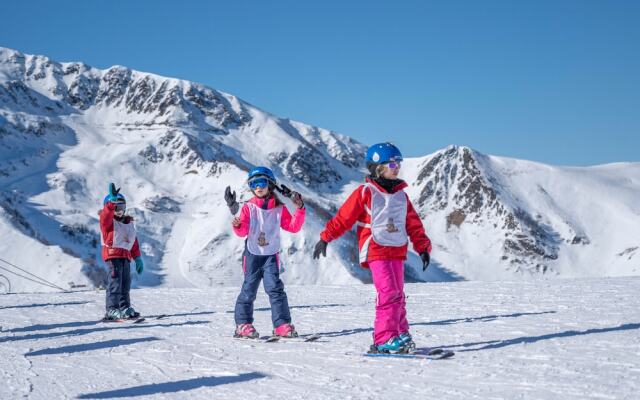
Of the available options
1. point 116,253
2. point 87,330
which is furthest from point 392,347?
point 116,253

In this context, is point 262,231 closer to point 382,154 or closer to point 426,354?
point 382,154

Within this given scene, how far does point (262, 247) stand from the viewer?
23.3 feet

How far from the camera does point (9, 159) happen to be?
412 ft

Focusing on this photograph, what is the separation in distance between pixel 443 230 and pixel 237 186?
253 ft

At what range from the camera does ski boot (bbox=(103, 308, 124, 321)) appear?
9.42m

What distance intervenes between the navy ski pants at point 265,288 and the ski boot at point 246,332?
0.07 meters

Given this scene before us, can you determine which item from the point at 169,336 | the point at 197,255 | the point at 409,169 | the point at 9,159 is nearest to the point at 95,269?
the point at 197,255


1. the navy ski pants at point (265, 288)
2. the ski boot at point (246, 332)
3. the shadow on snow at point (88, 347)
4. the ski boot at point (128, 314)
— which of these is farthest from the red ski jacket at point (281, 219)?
the ski boot at point (128, 314)

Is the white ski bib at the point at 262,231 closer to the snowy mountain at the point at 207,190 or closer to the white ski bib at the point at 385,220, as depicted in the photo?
the white ski bib at the point at 385,220

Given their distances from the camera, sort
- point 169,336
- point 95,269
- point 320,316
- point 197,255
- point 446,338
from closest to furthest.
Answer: point 446,338 < point 169,336 < point 320,316 < point 95,269 < point 197,255

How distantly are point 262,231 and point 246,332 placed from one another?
1.15 m

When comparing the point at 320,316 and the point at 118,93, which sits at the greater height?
the point at 118,93

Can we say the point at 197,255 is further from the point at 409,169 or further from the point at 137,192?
the point at 409,169

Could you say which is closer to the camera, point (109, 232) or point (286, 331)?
point (286, 331)
